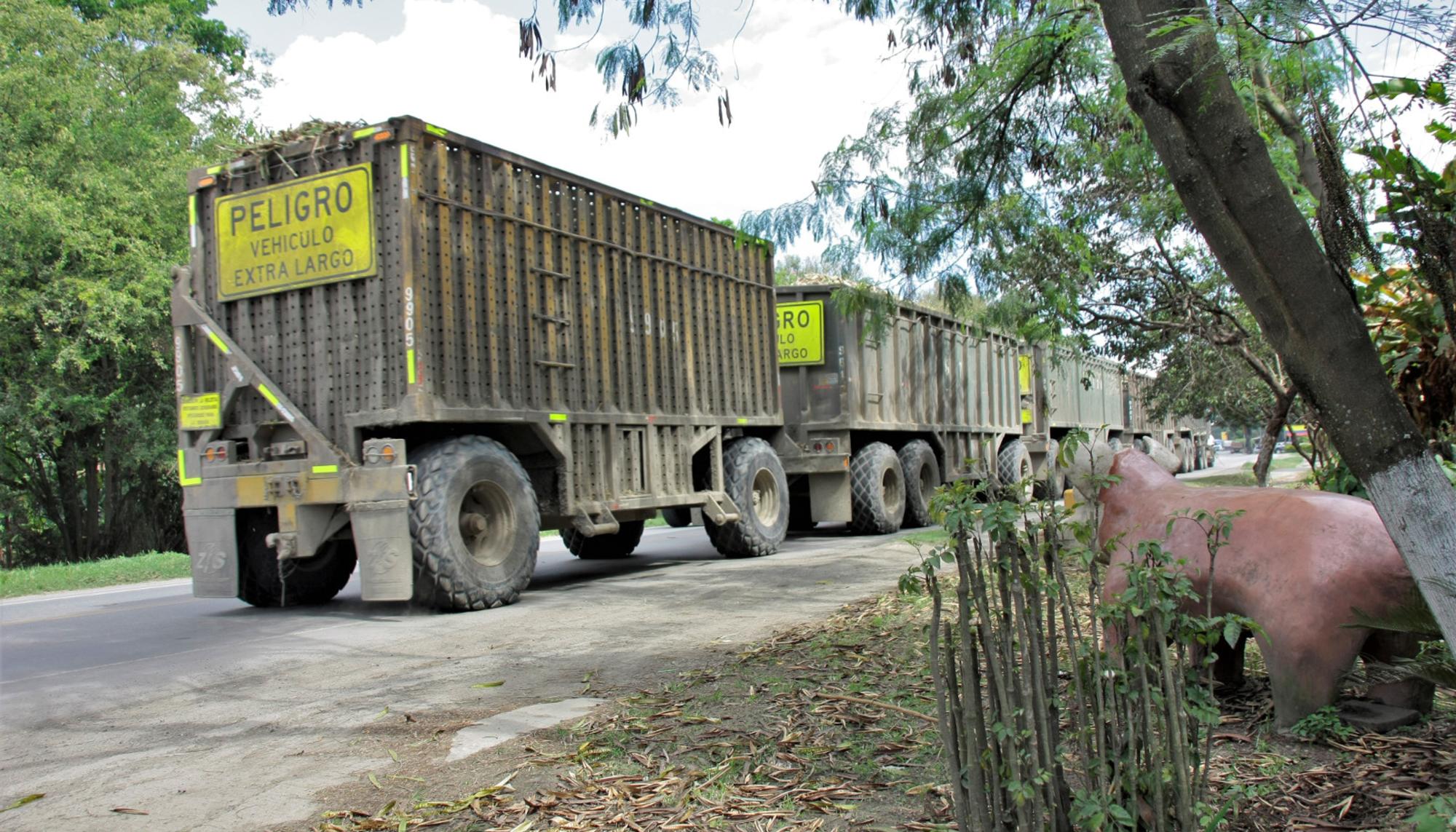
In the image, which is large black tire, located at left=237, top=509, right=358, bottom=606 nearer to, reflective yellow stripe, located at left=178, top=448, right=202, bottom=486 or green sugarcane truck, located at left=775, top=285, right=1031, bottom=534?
reflective yellow stripe, located at left=178, top=448, right=202, bottom=486

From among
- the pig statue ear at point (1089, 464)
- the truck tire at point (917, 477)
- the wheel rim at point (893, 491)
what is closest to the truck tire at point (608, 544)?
the wheel rim at point (893, 491)

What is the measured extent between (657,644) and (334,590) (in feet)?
14.3

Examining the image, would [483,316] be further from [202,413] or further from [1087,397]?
[1087,397]

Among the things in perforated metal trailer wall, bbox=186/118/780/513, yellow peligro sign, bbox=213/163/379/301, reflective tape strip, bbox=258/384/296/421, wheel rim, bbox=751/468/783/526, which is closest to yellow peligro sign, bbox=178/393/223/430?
perforated metal trailer wall, bbox=186/118/780/513

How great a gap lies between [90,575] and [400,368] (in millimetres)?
8352

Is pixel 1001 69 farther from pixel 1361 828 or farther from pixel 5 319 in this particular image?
pixel 5 319

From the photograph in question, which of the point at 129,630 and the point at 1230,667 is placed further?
the point at 129,630

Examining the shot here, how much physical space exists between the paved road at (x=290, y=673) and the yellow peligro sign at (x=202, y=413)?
1576mm

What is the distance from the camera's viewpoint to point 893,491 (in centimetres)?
1528

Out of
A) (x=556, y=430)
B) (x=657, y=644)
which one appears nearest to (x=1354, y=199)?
(x=657, y=644)

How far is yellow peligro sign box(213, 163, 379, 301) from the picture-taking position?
8.04 m

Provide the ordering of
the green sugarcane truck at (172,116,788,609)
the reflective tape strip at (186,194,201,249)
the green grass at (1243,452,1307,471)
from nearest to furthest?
1. the green sugarcane truck at (172,116,788,609)
2. the reflective tape strip at (186,194,201,249)
3. the green grass at (1243,452,1307,471)

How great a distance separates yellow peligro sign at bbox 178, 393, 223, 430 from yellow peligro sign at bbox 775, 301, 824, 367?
7454mm

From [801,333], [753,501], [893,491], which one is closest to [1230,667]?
[753,501]
